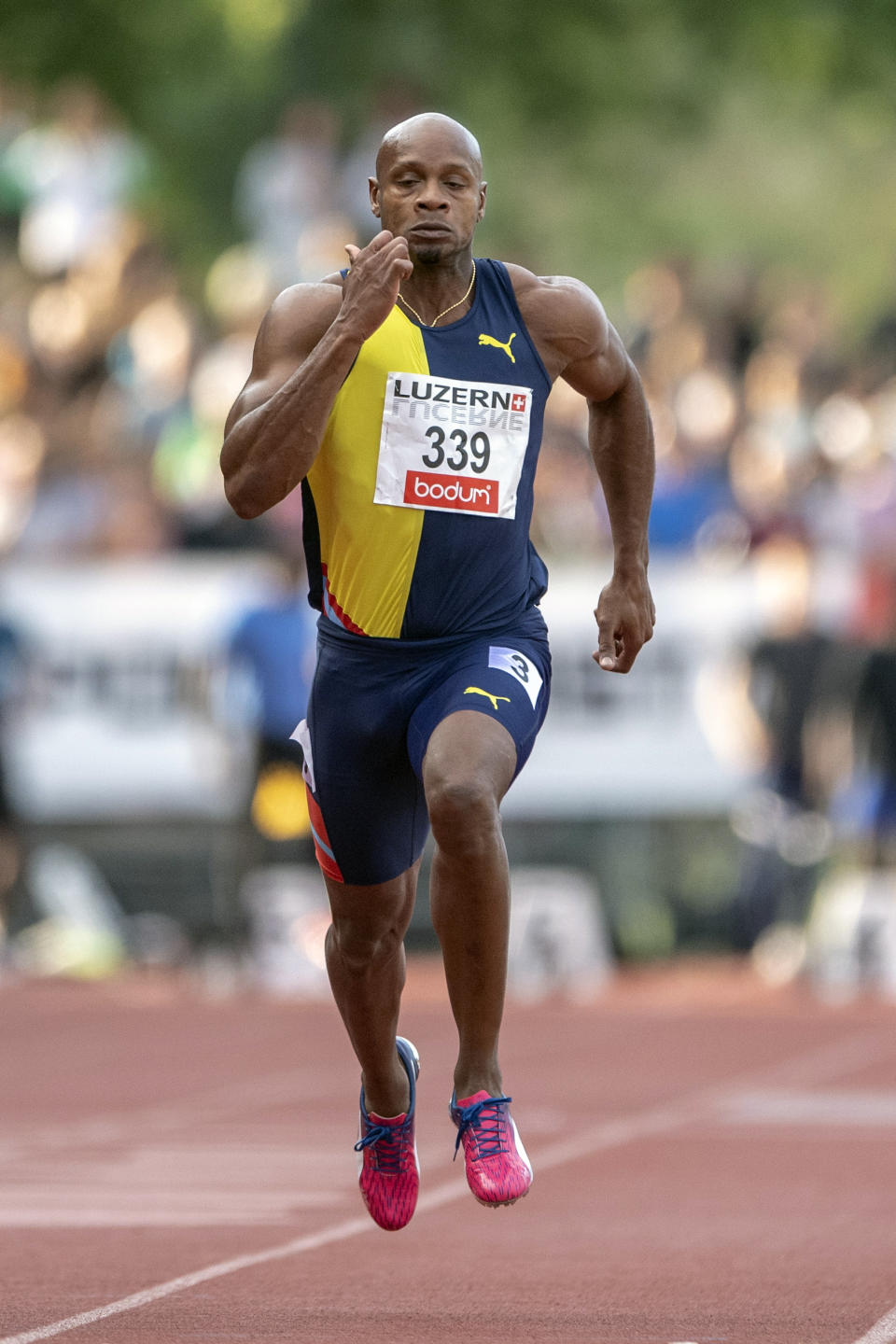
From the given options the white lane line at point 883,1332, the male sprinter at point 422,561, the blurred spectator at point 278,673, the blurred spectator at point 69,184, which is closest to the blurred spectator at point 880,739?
the blurred spectator at point 278,673

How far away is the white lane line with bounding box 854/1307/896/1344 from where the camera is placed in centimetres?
529

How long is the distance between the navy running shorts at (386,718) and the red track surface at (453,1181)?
1.06 meters

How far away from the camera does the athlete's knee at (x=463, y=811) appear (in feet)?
18.4

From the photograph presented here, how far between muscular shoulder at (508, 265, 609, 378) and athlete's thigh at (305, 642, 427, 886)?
32.5 inches

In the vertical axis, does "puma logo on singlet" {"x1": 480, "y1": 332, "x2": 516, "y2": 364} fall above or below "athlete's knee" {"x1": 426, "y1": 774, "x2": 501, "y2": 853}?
above

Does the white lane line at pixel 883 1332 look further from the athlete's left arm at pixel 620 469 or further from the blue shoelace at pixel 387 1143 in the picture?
the athlete's left arm at pixel 620 469

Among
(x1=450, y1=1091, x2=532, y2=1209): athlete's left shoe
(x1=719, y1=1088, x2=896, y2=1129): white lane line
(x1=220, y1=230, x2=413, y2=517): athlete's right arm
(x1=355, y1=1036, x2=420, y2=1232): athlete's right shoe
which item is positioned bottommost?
(x1=719, y1=1088, x2=896, y2=1129): white lane line

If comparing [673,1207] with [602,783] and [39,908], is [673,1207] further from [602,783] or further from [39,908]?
[39,908]

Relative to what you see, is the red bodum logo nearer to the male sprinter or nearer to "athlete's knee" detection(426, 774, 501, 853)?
the male sprinter

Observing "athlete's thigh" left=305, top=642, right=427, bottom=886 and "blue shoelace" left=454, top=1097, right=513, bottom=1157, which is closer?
"blue shoelace" left=454, top=1097, right=513, bottom=1157

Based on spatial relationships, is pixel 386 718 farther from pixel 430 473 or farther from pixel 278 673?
pixel 278 673

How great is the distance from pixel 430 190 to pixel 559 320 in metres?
0.48

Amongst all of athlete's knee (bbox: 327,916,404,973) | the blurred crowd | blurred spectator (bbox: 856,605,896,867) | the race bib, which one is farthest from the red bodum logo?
the blurred crowd

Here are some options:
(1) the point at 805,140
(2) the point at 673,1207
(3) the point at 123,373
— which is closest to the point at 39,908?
(3) the point at 123,373
